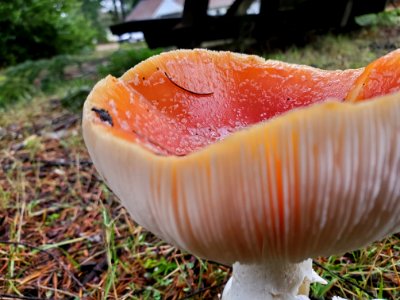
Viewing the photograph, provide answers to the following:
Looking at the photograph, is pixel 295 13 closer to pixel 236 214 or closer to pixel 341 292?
pixel 341 292

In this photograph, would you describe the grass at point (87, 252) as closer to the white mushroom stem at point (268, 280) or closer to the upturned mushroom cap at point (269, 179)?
the white mushroom stem at point (268, 280)

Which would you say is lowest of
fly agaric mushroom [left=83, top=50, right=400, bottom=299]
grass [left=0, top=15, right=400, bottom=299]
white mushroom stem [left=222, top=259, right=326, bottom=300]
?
grass [left=0, top=15, right=400, bottom=299]

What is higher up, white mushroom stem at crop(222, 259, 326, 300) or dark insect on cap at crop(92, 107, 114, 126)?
dark insect on cap at crop(92, 107, 114, 126)

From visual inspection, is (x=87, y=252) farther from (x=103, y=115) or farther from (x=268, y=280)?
(x=103, y=115)

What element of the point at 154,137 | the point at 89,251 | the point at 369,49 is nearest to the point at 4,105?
the point at 89,251

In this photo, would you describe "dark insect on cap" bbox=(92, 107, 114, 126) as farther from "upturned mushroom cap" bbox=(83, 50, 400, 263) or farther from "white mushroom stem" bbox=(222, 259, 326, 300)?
"white mushroom stem" bbox=(222, 259, 326, 300)

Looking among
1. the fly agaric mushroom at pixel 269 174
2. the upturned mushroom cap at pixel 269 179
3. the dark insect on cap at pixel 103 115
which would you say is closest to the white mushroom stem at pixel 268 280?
the fly agaric mushroom at pixel 269 174

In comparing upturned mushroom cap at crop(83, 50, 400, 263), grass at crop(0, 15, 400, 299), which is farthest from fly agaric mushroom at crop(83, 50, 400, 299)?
grass at crop(0, 15, 400, 299)
